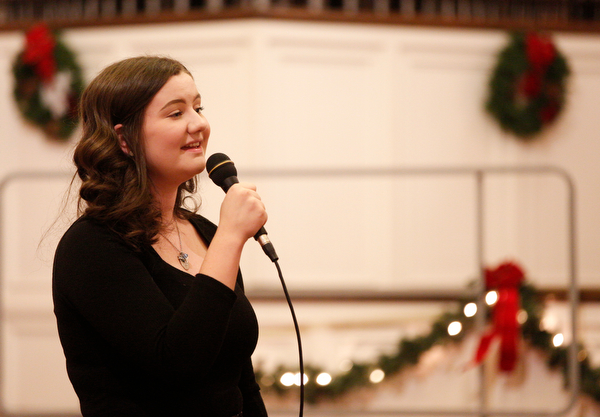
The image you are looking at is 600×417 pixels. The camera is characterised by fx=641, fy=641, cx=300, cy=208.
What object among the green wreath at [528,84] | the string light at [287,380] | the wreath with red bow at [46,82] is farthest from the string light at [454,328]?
the wreath with red bow at [46,82]

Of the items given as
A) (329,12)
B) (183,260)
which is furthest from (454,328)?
(183,260)

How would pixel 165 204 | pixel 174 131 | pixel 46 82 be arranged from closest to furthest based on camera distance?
pixel 174 131
pixel 165 204
pixel 46 82

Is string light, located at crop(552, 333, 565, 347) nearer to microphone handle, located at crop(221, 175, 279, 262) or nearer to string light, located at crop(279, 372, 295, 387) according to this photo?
string light, located at crop(279, 372, 295, 387)

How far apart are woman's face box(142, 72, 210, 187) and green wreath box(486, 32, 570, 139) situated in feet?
10.3

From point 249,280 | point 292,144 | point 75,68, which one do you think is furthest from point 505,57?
point 75,68

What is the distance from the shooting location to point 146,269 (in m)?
1.12

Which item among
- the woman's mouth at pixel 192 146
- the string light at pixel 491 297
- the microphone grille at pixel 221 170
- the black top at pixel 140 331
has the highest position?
the woman's mouth at pixel 192 146

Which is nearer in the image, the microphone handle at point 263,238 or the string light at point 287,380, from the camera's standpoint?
the microphone handle at point 263,238

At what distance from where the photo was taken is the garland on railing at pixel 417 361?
10.1ft

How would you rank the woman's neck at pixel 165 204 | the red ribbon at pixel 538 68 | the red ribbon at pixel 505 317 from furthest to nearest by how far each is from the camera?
the red ribbon at pixel 538 68
the red ribbon at pixel 505 317
the woman's neck at pixel 165 204

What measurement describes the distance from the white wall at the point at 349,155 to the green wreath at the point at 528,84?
106mm

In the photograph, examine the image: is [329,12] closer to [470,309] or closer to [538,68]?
[538,68]

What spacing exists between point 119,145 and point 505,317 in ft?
7.45

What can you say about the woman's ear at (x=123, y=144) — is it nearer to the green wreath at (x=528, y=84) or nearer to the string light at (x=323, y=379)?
the string light at (x=323, y=379)
